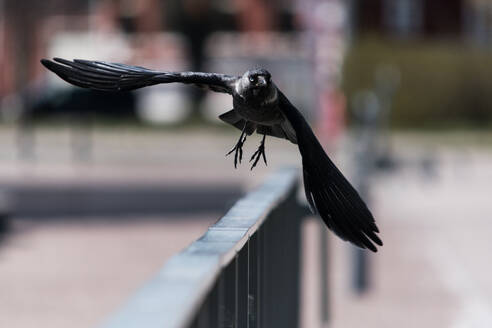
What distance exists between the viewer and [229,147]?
76.4 feet

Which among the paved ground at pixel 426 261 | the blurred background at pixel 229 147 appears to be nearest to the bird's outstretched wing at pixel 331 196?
the blurred background at pixel 229 147

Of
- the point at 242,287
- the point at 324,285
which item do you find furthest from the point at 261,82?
the point at 324,285

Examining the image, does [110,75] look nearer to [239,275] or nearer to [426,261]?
[239,275]

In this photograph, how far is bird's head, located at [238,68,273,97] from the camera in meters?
2.47

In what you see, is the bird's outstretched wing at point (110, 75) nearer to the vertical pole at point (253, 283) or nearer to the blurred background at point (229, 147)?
the vertical pole at point (253, 283)

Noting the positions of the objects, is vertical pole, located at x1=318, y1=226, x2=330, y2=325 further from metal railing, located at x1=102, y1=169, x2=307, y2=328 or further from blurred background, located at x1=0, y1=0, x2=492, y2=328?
metal railing, located at x1=102, y1=169, x2=307, y2=328

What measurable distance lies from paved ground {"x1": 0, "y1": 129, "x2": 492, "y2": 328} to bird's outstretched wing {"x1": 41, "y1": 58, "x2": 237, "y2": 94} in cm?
396

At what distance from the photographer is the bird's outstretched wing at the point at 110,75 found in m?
2.86

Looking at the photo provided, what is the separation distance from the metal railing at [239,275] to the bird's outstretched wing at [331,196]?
26 cm

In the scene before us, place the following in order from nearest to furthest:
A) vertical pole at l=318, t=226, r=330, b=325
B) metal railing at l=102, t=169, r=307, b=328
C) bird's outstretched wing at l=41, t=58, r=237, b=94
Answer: metal railing at l=102, t=169, r=307, b=328, bird's outstretched wing at l=41, t=58, r=237, b=94, vertical pole at l=318, t=226, r=330, b=325

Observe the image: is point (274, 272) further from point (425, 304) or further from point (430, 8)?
point (430, 8)


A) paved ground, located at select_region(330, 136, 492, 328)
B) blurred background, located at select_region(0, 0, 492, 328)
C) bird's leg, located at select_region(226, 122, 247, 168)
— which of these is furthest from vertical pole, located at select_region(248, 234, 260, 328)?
paved ground, located at select_region(330, 136, 492, 328)

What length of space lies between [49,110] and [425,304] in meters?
22.3

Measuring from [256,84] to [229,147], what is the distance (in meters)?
20.8
